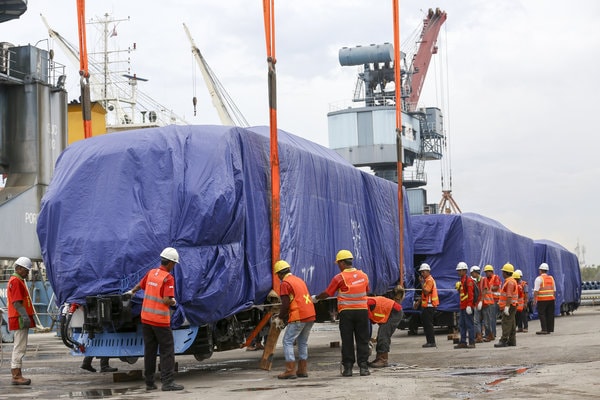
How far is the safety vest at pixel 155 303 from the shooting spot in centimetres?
1181

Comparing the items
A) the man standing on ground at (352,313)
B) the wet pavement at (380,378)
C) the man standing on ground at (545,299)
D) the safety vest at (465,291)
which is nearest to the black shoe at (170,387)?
the wet pavement at (380,378)

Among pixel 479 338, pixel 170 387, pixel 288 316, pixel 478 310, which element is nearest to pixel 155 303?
pixel 170 387

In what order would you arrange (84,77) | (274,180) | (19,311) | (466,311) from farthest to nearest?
(466,311) → (84,77) → (274,180) → (19,311)

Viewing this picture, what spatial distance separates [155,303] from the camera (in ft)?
38.8

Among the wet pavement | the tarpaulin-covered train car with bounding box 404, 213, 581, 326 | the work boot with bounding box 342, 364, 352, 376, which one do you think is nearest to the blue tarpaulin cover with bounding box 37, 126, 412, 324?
→ the wet pavement

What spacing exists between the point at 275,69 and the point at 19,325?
5.65 metres

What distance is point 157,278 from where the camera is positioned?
466 inches

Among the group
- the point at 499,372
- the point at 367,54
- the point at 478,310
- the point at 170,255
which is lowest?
the point at 499,372

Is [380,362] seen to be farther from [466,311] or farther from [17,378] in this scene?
[466,311]

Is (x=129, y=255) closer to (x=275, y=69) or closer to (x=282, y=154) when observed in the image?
(x=282, y=154)

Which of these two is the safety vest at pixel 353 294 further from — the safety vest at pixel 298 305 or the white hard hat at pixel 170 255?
the white hard hat at pixel 170 255

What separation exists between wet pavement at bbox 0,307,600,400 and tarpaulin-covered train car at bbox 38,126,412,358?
2.87 ft

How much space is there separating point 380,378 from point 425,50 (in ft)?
242

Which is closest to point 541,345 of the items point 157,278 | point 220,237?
point 220,237
